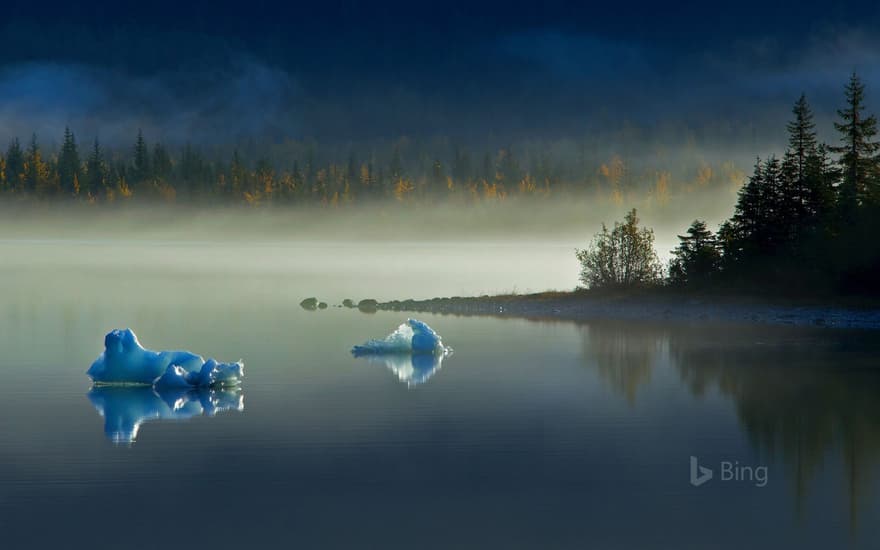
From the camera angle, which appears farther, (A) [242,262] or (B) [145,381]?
(A) [242,262]

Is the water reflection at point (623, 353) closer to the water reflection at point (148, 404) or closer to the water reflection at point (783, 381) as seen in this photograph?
the water reflection at point (783, 381)

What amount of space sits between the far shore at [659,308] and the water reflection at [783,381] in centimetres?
538

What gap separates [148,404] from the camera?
95.1 feet

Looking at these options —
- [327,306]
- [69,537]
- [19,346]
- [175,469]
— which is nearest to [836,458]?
[175,469]

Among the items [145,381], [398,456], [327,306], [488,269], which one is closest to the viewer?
[398,456]

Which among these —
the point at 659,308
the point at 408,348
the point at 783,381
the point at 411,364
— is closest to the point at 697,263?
the point at 659,308

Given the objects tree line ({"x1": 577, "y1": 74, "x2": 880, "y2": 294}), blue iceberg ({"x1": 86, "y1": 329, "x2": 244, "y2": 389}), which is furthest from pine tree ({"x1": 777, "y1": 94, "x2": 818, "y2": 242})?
blue iceberg ({"x1": 86, "y1": 329, "x2": 244, "y2": 389})

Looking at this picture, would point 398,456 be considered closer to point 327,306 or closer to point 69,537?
point 69,537

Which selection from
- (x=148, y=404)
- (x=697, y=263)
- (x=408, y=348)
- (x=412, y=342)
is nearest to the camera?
(x=148, y=404)

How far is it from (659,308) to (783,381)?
25.3 metres

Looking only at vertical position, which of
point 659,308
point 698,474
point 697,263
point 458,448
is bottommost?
point 698,474

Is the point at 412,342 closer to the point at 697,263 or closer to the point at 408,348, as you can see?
the point at 408,348

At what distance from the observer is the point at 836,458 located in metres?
23.8

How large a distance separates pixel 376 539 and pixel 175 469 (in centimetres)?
567
